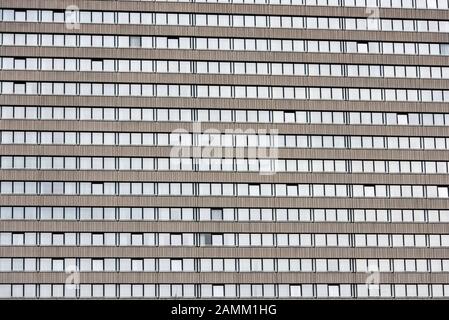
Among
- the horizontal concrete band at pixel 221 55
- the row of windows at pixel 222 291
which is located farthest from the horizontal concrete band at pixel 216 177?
the horizontal concrete band at pixel 221 55

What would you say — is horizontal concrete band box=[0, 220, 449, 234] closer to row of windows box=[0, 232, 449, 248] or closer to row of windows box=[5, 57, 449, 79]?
row of windows box=[0, 232, 449, 248]

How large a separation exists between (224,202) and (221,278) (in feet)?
19.8

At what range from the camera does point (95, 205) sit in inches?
3307

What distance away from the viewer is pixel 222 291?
274 feet

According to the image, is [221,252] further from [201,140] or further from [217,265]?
[201,140]

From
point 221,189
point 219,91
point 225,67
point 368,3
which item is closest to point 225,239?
point 221,189

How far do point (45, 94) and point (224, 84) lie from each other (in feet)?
47.4

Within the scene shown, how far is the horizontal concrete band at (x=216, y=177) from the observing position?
3312 inches

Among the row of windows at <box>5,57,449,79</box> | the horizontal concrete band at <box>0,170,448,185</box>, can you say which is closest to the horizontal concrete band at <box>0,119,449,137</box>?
the horizontal concrete band at <box>0,170,448,185</box>

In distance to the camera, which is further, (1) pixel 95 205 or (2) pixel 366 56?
(2) pixel 366 56

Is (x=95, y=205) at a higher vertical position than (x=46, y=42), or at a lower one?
lower

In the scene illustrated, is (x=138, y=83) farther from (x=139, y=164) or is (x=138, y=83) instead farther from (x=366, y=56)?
(x=366, y=56)
